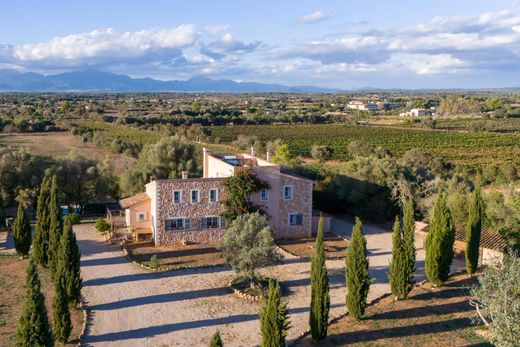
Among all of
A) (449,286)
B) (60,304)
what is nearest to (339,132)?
(449,286)

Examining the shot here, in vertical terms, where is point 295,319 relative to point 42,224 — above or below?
below

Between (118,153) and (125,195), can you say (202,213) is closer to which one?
(125,195)

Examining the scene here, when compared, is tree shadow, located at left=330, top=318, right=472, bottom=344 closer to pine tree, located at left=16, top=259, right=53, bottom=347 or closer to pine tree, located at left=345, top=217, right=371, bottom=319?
pine tree, located at left=345, top=217, right=371, bottom=319

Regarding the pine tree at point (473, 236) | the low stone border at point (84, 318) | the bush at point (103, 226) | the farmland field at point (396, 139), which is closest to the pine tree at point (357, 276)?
the pine tree at point (473, 236)

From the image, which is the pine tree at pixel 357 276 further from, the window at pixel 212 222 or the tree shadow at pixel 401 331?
the window at pixel 212 222

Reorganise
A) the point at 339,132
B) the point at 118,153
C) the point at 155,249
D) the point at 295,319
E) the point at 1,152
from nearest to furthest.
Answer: the point at 295,319, the point at 155,249, the point at 1,152, the point at 118,153, the point at 339,132

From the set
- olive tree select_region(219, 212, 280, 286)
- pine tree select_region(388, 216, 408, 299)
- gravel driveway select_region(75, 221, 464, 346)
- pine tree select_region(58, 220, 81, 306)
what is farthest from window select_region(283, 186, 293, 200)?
pine tree select_region(58, 220, 81, 306)

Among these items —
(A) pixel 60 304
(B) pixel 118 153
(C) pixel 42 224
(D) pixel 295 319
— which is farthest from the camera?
(B) pixel 118 153

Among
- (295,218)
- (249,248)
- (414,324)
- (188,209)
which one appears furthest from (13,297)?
A: (295,218)
